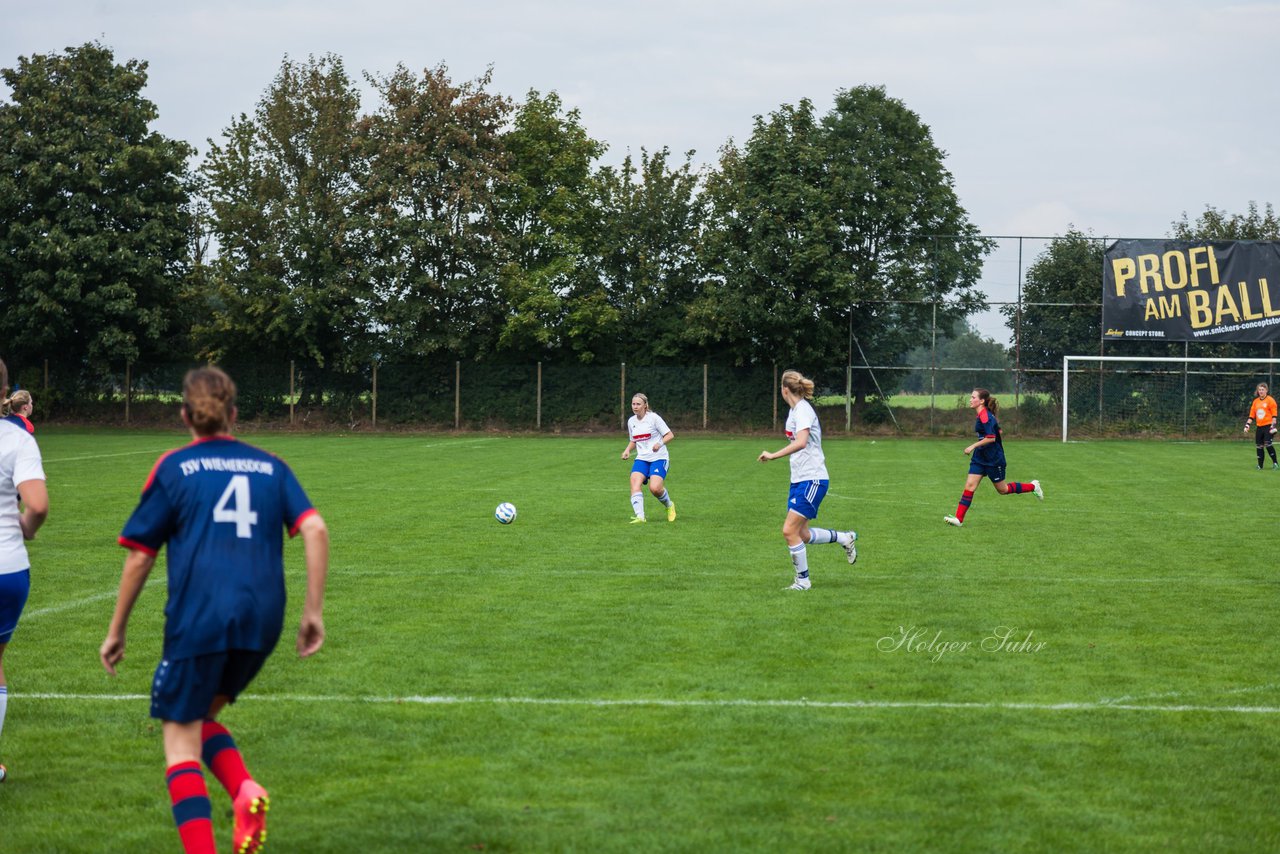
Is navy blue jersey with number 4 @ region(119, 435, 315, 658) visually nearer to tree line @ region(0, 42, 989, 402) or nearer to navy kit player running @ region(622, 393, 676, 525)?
navy kit player running @ region(622, 393, 676, 525)

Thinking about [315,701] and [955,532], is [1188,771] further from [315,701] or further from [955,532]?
[955,532]

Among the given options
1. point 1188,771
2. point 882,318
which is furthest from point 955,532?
point 882,318

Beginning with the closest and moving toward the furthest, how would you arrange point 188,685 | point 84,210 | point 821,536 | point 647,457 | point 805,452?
point 188,685
point 805,452
point 821,536
point 647,457
point 84,210

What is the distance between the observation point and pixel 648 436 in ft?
55.4

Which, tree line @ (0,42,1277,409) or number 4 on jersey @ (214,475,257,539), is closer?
number 4 on jersey @ (214,475,257,539)

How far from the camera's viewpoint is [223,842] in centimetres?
522

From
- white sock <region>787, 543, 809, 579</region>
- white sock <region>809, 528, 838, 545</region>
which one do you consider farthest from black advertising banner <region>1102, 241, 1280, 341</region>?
white sock <region>787, 543, 809, 579</region>

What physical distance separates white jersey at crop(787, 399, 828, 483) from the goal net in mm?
32709

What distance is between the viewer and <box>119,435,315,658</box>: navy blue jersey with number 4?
4398mm

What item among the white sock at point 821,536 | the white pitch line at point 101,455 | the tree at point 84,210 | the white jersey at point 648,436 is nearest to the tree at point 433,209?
the tree at point 84,210

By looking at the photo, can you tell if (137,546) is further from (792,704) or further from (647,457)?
(647,457)

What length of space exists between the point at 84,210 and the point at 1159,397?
3629cm

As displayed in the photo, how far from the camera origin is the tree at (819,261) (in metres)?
42.8

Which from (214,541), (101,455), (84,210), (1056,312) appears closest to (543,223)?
(84,210)
